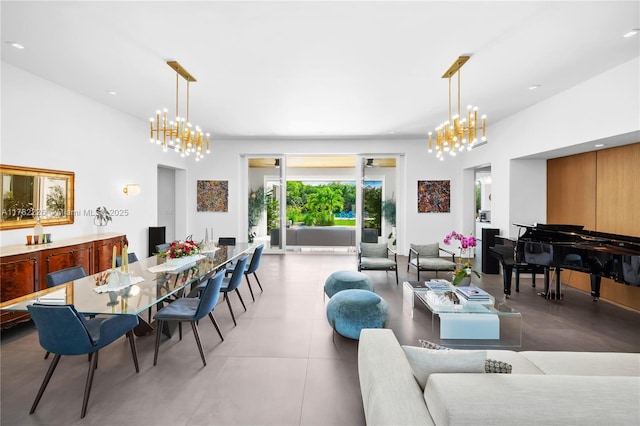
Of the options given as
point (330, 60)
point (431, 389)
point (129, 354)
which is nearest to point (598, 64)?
point (330, 60)

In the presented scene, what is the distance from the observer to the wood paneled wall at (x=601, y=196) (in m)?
4.57

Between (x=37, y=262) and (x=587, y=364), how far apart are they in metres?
5.59

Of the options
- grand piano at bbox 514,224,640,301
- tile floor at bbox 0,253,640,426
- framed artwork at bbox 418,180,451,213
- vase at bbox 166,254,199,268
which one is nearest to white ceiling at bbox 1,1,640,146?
grand piano at bbox 514,224,640,301

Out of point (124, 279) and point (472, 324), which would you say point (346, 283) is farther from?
point (124, 279)

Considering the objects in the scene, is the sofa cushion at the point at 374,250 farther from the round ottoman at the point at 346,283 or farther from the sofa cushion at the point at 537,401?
the sofa cushion at the point at 537,401

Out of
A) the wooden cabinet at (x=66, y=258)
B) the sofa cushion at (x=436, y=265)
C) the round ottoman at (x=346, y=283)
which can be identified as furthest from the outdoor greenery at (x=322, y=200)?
the wooden cabinet at (x=66, y=258)

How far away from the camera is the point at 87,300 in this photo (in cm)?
251

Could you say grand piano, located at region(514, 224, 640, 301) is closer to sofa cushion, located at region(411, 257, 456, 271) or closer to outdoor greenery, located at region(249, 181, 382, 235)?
sofa cushion, located at region(411, 257, 456, 271)

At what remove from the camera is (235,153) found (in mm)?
8852

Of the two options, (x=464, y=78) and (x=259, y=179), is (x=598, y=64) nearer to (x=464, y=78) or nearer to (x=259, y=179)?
(x=464, y=78)

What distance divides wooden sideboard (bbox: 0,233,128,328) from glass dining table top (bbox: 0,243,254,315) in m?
1.11

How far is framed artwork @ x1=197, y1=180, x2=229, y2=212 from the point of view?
350 inches

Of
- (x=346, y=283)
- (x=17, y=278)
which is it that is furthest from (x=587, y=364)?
(x=17, y=278)

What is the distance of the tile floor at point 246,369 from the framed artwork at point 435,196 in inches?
163
